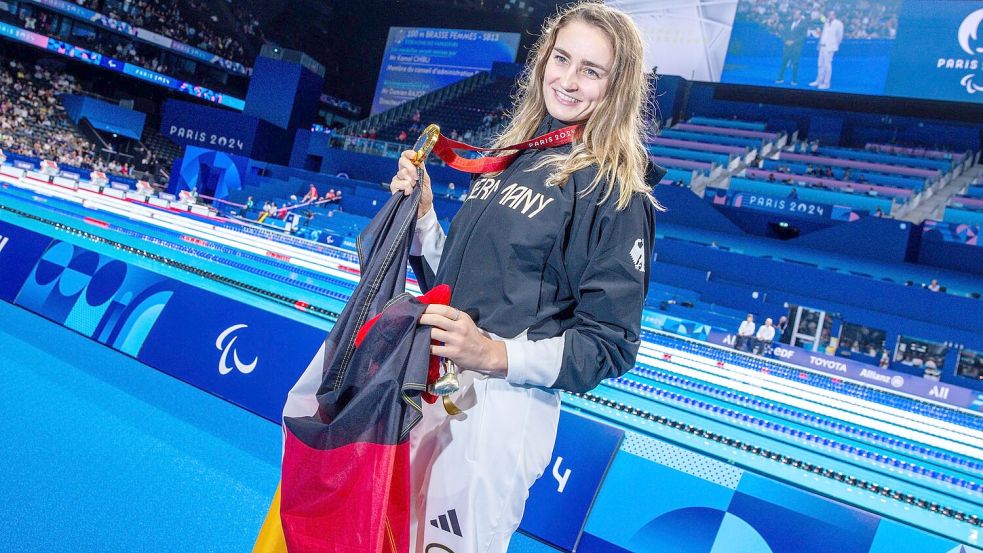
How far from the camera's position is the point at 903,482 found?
127 inches

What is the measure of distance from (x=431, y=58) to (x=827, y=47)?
14235 millimetres

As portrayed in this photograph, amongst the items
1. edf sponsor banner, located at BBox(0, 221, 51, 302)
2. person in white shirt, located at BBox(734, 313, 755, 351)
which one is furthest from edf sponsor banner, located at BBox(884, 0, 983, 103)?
edf sponsor banner, located at BBox(0, 221, 51, 302)

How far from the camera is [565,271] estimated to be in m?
1.22

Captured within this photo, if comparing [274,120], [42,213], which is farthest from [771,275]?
[274,120]

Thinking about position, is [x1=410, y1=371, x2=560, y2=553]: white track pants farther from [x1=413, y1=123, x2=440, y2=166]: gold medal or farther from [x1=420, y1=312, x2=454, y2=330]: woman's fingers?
[x1=413, y1=123, x2=440, y2=166]: gold medal

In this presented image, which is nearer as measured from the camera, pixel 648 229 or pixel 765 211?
pixel 648 229

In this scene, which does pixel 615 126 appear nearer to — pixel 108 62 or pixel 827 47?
pixel 827 47

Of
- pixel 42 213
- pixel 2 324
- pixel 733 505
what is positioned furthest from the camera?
pixel 42 213

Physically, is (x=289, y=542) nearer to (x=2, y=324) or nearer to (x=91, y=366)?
(x=91, y=366)

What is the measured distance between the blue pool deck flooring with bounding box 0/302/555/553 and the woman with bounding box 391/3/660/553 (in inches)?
44.8

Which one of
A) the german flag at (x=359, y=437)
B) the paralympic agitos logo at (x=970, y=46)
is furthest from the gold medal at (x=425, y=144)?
the paralympic agitos logo at (x=970, y=46)

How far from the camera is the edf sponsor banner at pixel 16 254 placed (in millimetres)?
4098

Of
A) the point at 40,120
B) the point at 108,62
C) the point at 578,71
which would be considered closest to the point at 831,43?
the point at 578,71

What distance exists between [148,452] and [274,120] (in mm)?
21464
